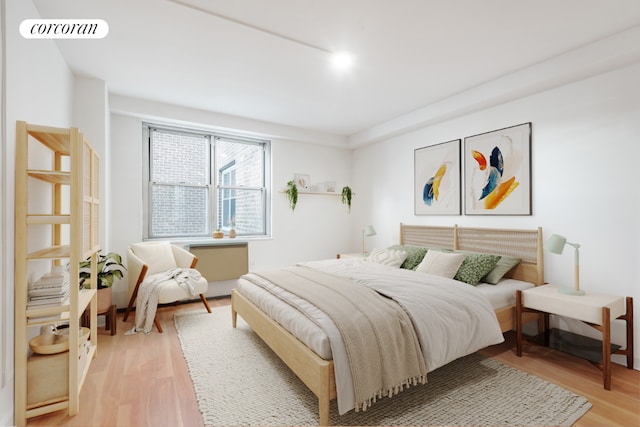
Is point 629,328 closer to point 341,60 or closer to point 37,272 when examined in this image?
point 341,60

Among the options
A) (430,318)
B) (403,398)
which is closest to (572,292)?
(430,318)

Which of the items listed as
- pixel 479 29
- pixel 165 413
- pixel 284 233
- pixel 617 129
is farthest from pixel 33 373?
pixel 617 129

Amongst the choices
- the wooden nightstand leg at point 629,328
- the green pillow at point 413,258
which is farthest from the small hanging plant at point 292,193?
the wooden nightstand leg at point 629,328

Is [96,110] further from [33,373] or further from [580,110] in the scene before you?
[580,110]

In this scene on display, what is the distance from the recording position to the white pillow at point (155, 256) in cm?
374

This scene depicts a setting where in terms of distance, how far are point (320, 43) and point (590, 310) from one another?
304cm

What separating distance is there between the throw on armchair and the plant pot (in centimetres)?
30

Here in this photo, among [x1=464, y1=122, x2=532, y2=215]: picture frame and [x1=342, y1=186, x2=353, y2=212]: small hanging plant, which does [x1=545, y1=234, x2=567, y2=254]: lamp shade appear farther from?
[x1=342, y1=186, x2=353, y2=212]: small hanging plant

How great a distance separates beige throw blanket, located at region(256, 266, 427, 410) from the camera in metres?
1.78

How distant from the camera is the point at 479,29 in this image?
2.38 m

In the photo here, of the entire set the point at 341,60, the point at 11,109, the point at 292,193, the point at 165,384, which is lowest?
the point at 165,384

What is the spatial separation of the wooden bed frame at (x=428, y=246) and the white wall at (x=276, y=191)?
60.4 inches

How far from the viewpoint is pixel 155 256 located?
380 centimetres

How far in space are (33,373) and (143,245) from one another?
214 centimetres
